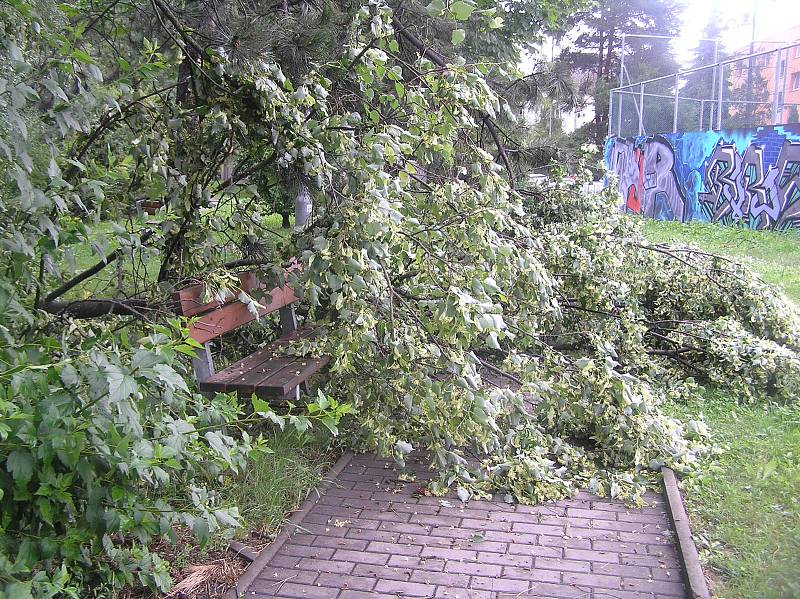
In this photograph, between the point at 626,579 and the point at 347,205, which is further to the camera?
the point at 347,205

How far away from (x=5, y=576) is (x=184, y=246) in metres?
2.72

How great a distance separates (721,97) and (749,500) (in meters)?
16.3

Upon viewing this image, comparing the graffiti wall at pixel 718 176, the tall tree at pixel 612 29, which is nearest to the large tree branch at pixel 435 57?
the graffiti wall at pixel 718 176

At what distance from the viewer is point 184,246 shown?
451 centimetres

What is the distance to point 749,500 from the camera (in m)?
4.09

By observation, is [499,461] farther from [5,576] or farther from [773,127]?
[773,127]

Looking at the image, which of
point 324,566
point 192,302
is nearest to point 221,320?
point 192,302

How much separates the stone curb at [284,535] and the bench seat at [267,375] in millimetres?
642

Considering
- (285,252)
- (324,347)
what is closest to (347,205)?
(285,252)

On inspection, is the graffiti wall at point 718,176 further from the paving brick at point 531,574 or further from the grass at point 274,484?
the paving brick at point 531,574

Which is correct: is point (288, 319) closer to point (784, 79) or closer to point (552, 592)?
point (552, 592)

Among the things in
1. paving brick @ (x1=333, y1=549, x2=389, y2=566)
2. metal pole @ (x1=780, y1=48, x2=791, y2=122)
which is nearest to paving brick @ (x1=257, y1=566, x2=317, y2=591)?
paving brick @ (x1=333, y1=549, x2=389, y2=566)

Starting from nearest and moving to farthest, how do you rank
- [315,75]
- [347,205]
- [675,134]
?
[347,205], [315,75], [675,134]

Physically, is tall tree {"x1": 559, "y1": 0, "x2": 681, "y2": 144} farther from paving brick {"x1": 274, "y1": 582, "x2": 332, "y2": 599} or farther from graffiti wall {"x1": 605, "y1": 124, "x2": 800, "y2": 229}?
paving brick {"x1": 274, "y1": 582, "x2": 332, "y2": 599}
